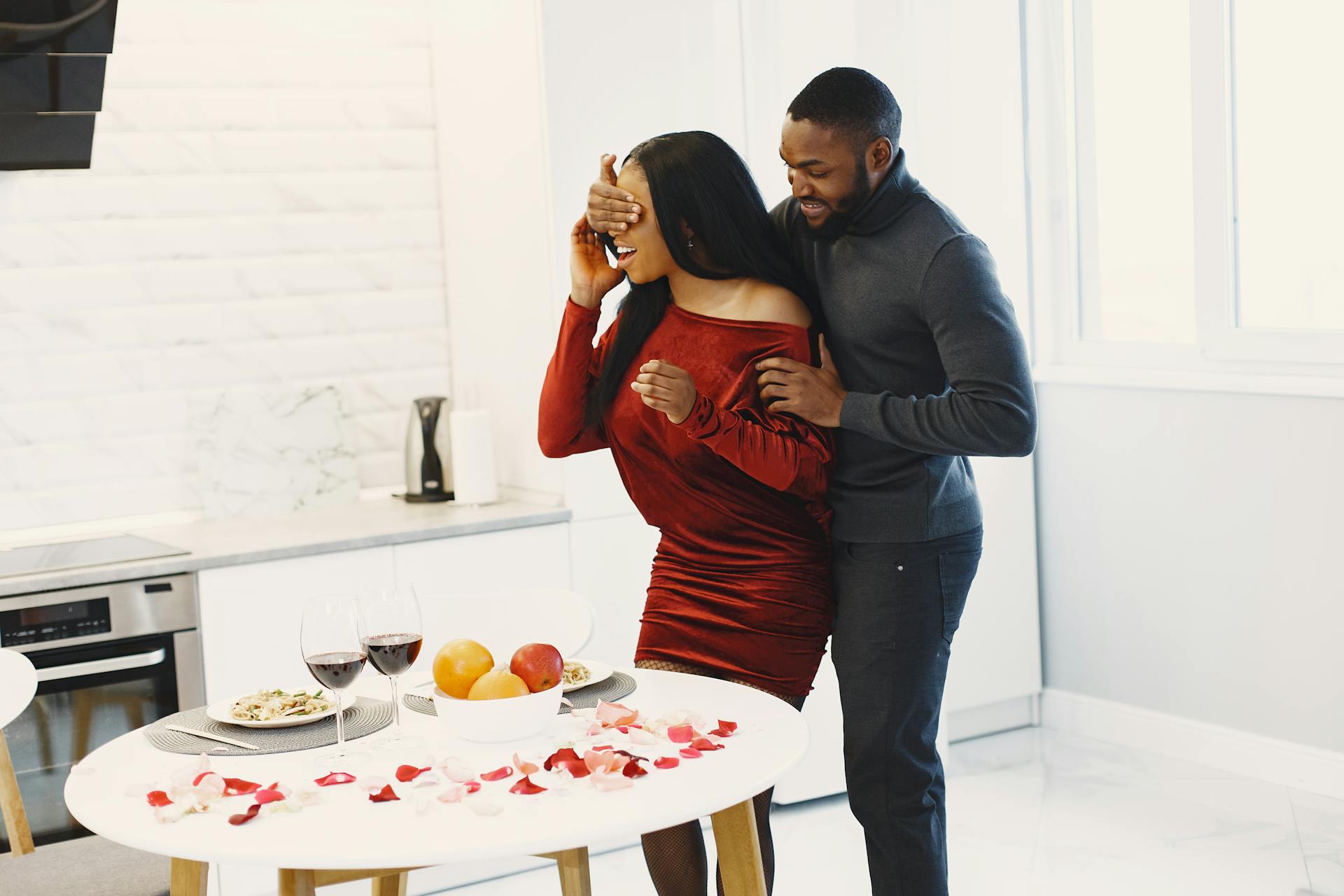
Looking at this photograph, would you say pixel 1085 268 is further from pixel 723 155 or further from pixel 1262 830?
pixel 723 155

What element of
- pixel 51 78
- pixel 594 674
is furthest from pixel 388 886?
pixel 51 78

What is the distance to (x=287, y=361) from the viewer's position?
367 centimetres

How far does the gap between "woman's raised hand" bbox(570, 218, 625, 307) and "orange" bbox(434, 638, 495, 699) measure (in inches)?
28.9

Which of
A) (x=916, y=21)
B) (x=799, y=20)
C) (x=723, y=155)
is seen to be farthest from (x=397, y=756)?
(x=916, y=21)

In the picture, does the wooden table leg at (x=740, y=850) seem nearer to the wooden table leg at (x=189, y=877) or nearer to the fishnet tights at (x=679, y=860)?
the fishnet tights at (x=679, y=860)

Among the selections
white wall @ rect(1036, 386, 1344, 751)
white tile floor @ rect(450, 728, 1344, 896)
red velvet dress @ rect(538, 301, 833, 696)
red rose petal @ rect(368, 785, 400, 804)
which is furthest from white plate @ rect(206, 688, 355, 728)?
white wall @ rect(1036, 386, 1344, 751)

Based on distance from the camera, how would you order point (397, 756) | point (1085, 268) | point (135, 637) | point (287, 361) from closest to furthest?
point (397, 756)
point (135, 637)
point (287, 361)
point (1085, 268)

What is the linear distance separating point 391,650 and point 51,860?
88 cm

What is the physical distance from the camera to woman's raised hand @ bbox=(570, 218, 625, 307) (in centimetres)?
239

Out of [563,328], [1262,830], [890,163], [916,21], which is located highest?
[916,21]

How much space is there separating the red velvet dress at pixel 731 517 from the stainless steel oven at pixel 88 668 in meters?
1.16

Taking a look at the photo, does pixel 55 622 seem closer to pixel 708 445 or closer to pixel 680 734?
pixel 708 445

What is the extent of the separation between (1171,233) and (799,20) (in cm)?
129

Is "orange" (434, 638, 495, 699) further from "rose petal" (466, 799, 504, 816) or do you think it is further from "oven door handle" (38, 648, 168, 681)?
"oven door handle" (38, 648, 168, 681)
